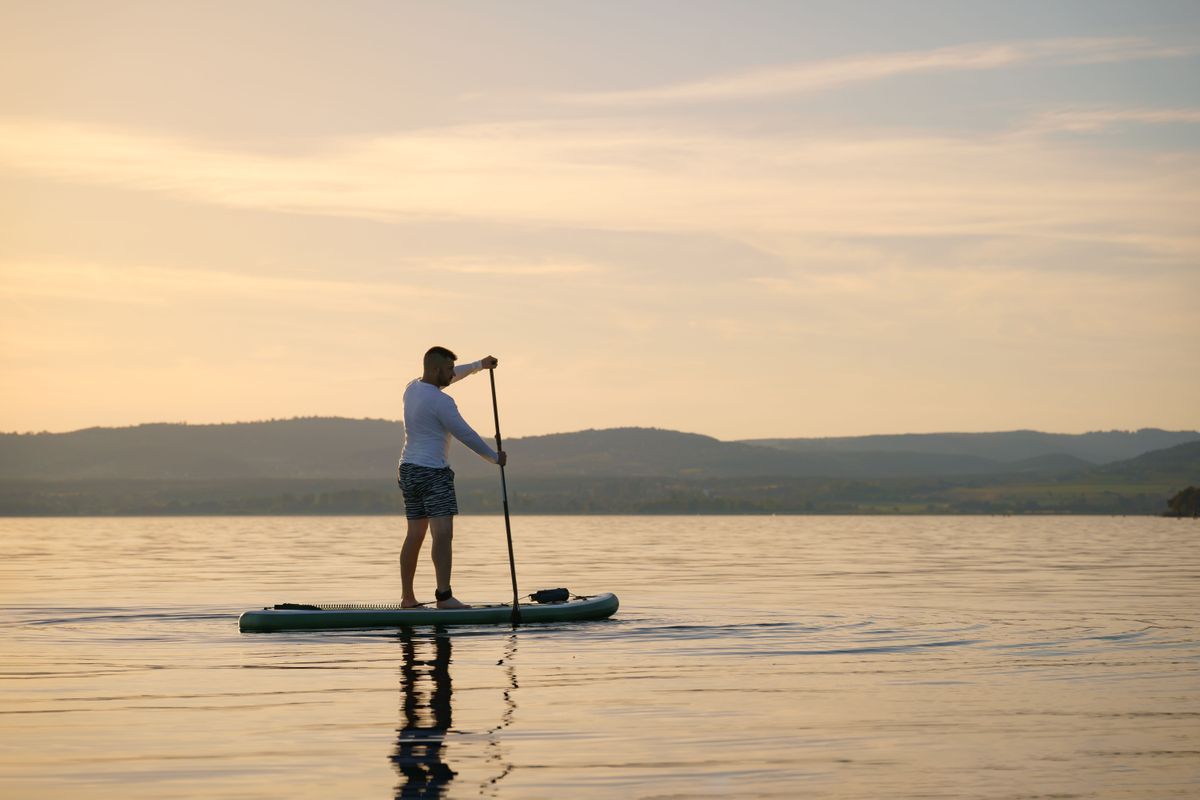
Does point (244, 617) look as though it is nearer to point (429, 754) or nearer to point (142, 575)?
point (429, 754)

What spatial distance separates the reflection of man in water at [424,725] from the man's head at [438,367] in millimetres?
3781

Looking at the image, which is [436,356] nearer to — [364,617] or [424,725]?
[364,617]

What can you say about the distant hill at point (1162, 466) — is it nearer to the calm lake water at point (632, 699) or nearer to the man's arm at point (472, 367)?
the calm lake water at point (632, 699)

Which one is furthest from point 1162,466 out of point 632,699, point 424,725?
point 424,725

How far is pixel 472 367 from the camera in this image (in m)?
17.3

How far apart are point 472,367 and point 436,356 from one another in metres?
0.41

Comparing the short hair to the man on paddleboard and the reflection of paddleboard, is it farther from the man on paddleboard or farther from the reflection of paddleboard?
the reflection of paddleboard

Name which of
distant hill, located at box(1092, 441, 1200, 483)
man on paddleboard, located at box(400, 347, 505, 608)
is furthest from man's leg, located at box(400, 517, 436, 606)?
Result: distant hill, located at box(1092, 441, 1200, 483)

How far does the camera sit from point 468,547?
42.7 m

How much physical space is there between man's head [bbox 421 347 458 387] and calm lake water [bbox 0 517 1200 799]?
272 cm

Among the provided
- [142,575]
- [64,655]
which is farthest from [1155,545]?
[64,655]

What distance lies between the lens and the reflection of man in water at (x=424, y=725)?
7.70 meters

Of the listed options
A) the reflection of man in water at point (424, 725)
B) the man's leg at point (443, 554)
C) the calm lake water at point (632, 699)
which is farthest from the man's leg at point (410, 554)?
the reflection of man in water at point (424, 725)

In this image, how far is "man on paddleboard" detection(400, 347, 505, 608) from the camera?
656 inches
